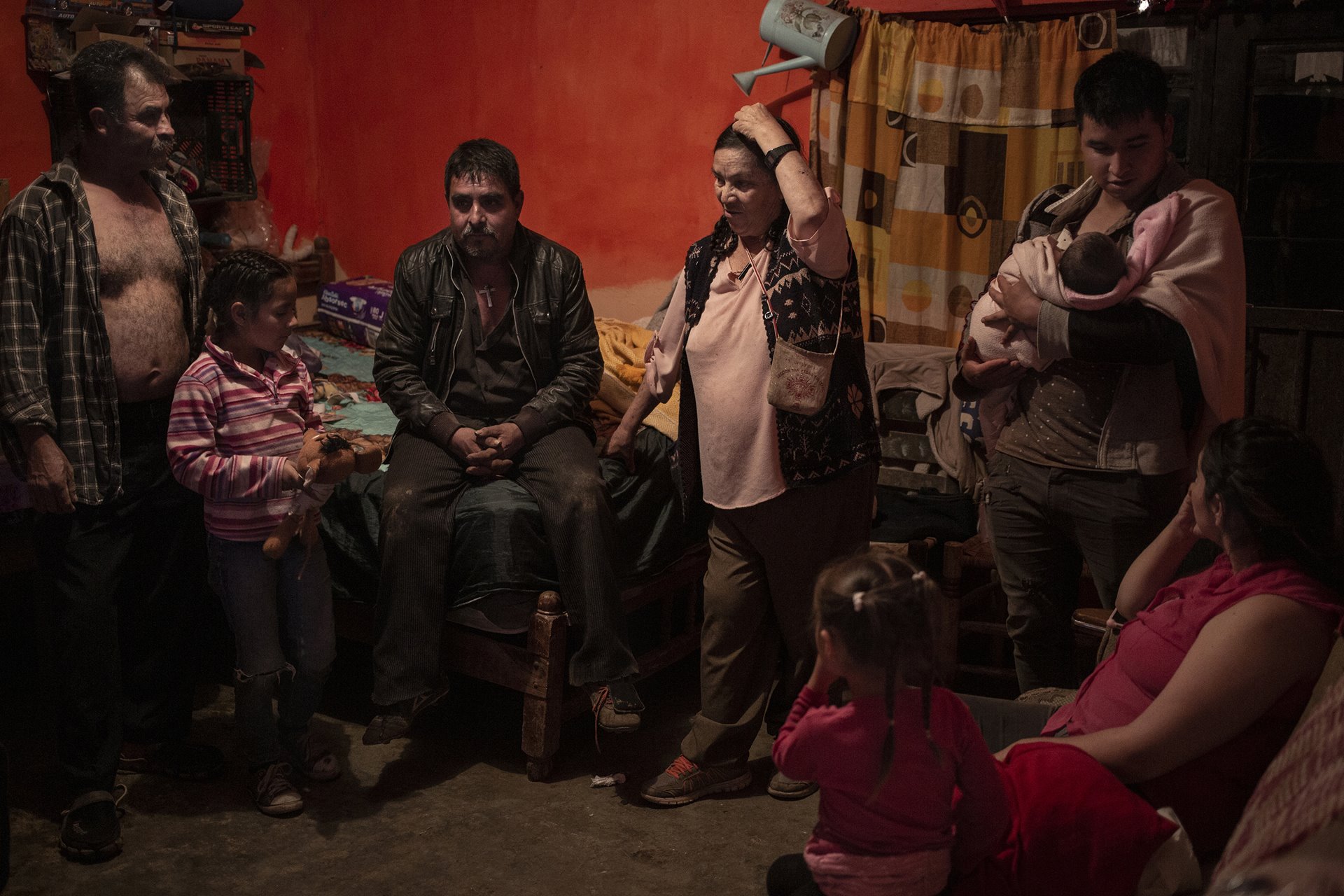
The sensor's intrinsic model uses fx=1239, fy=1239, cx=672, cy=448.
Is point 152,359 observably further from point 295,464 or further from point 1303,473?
point 1303,473

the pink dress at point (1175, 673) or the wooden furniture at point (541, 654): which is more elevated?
the pink dress at point (1175, 673)

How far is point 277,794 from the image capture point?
3.24 m

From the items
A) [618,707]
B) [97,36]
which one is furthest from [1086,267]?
[97,36]

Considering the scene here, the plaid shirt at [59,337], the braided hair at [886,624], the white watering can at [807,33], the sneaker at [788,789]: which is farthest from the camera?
the white watering can at [807,33]

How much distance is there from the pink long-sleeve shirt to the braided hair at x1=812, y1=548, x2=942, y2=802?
0.6 inches

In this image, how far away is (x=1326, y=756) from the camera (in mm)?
1520

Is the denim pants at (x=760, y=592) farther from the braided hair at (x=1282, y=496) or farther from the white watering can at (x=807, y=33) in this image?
the white watering can at (x=807, y=33)

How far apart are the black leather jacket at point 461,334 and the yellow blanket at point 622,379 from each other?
15cm

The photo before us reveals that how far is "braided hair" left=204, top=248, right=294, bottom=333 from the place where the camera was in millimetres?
3053

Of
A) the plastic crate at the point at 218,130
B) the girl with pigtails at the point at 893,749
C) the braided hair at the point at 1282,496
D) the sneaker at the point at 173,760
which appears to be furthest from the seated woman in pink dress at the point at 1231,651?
the plastic crate at the point at 218,130

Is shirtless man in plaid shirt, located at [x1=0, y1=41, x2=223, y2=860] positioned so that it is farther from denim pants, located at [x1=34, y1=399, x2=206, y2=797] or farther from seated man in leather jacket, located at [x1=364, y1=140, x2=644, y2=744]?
seated man in leather jacket, located at [x1=364, y1=140, x2=644, y2=744]

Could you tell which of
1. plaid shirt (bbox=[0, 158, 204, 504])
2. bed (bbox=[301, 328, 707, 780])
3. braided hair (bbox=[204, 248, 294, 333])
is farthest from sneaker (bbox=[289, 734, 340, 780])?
braided hair (bbox=[204, 248, 294, 333])

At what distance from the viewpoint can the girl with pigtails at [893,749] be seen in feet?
6.08

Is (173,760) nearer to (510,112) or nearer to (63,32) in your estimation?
(63,32)
